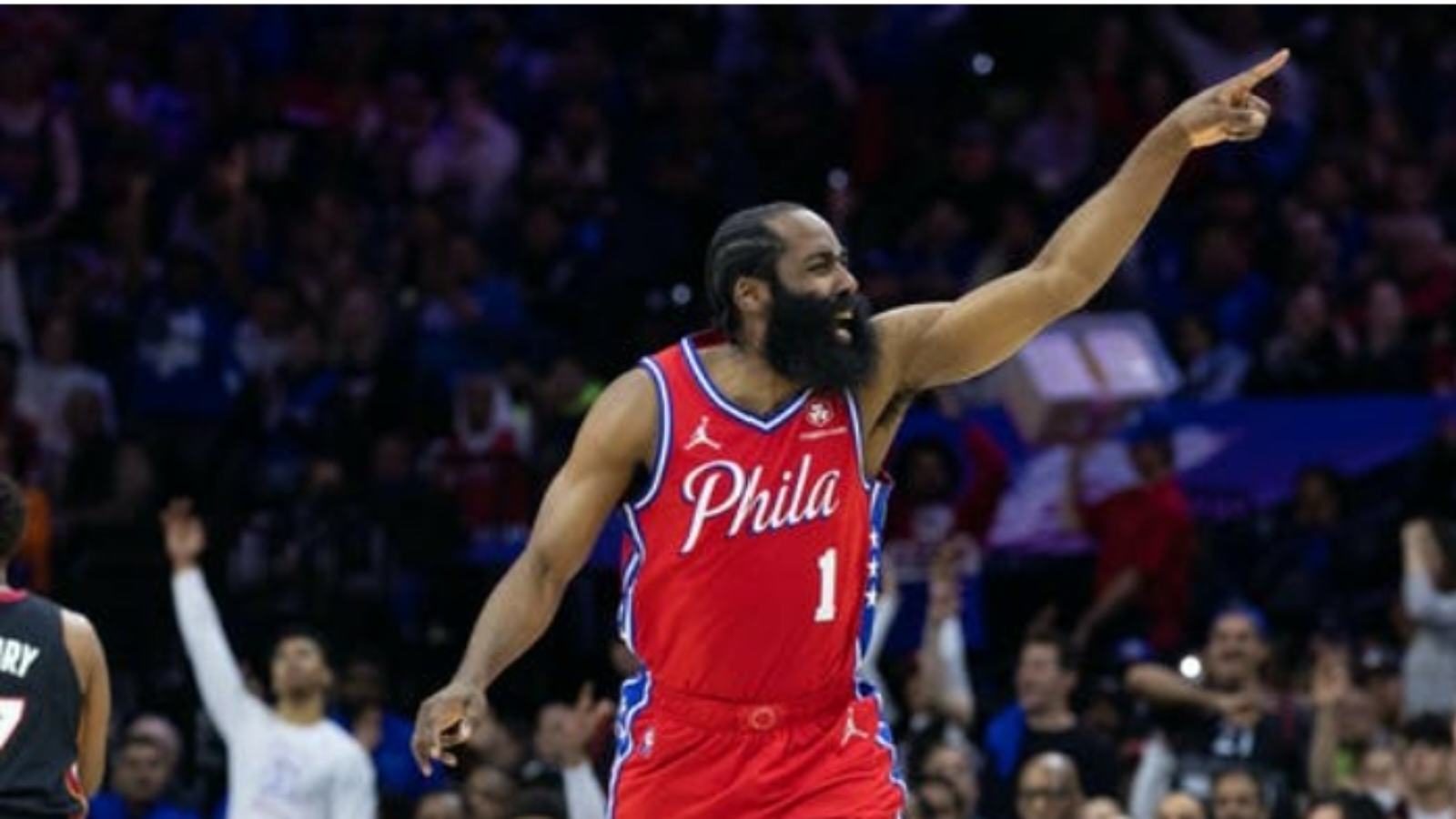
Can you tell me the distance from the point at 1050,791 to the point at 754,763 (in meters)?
4.54

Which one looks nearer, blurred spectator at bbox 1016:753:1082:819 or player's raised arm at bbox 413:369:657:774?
player's raised arm at bbox 413:369:657:774

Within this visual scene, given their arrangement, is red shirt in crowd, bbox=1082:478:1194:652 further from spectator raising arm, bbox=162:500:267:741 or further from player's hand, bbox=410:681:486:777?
player's hand, bbox=410:681:486:777

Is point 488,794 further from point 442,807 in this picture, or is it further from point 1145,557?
point 1145,557

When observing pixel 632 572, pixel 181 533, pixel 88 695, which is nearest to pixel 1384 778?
pixel 181 533

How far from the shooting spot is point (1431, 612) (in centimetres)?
1322

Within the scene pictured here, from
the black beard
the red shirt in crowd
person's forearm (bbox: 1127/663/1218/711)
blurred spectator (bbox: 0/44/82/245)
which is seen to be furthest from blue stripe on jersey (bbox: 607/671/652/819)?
blurred spectator (bbox: 0/44/82/245)

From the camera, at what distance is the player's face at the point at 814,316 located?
718 centimetres

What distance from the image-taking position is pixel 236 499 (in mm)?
14469

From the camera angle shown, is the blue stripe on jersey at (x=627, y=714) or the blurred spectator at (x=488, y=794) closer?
the blue stripe on jersey at (x=627, y=714)

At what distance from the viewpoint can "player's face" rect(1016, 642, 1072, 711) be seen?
40.5 ft

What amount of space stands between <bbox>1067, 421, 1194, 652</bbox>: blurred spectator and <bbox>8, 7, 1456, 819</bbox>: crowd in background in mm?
20

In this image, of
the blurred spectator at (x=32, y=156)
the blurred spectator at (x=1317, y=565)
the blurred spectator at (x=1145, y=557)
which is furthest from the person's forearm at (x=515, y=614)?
the blurred spectator at (x=32, y=156)

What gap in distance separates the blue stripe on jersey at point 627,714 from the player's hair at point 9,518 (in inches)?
66.5

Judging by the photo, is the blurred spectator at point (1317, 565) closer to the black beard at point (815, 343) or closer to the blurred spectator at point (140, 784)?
the blurred spectator at point (140, 784)
